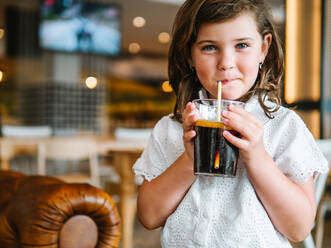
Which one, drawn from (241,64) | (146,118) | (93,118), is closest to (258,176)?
(241,64)

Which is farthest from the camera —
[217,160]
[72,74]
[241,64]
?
[72,74]

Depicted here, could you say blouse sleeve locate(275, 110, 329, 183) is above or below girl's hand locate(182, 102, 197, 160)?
below

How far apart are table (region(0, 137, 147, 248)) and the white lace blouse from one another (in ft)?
6.58

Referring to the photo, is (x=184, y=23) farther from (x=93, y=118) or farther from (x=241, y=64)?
(x=93, y=118)

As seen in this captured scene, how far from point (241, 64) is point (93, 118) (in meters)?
6.40

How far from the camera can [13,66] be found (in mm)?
7340

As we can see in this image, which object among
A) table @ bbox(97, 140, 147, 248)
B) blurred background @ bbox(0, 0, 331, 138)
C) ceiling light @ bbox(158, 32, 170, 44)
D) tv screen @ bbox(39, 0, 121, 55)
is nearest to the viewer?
table @ bbox(97, 140, 147, 248)

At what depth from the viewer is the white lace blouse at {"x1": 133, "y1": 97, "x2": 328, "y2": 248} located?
2.67 ft

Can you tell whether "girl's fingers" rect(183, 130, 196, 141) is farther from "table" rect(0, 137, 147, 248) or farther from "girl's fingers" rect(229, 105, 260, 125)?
"table" rect(0, 137, 147, 248)

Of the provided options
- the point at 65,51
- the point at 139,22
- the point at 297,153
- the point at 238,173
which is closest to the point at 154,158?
the point at 238,173

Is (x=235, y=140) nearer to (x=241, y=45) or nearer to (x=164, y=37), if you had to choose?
(x=241, y=45)

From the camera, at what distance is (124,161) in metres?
3.12

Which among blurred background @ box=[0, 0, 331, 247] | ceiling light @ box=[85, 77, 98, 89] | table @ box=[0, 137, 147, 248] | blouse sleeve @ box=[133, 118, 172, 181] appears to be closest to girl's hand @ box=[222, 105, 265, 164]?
blouse sleeve @ box=[133, 118, 172, 181]

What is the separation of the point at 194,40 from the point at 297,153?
0.33 m
